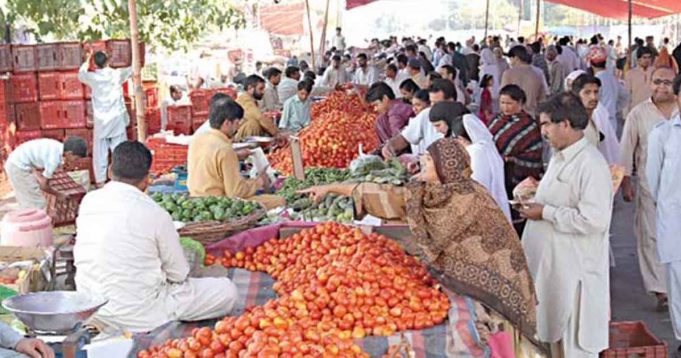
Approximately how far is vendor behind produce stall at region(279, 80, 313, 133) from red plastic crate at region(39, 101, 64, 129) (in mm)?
3164

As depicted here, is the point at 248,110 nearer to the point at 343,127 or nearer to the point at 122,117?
the point at 343,127

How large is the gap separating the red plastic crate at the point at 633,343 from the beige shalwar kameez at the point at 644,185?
1.57 metres

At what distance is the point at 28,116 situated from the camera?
41.7 feet

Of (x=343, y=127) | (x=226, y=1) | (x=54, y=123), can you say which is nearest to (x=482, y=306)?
(x=343, y=127)

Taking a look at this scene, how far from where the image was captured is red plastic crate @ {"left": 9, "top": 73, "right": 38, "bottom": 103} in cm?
1249

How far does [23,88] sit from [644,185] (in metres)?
8.77

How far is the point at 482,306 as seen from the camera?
4719 millimetres

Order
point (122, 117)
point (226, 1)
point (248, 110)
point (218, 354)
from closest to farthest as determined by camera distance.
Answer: point (218, 354), point (248, 110), point (122, 117), point (226, 1)

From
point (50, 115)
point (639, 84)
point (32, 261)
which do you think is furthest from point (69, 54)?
point (32, 261)

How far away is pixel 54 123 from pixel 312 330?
970 cm

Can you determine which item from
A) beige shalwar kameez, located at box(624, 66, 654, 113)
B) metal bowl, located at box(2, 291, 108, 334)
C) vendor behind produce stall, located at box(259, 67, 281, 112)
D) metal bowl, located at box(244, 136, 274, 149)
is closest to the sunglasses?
metal bowl, located at box(244, 136, 274, 149)

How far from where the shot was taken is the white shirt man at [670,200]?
577 centimetres

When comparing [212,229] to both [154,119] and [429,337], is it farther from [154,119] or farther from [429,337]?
Result: [154,119]

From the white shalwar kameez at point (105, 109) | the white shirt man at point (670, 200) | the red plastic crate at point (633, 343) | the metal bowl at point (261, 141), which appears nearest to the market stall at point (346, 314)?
the red plastic crate at point (633, 343)
